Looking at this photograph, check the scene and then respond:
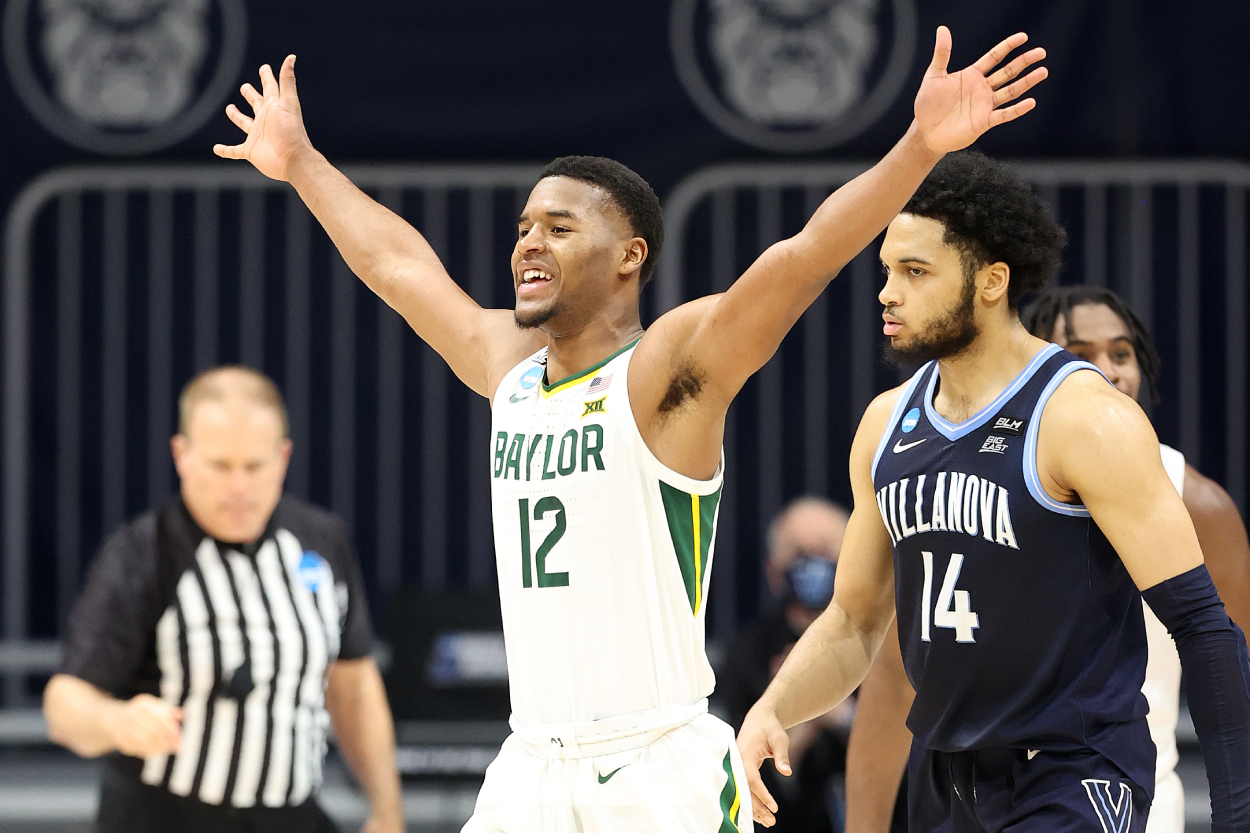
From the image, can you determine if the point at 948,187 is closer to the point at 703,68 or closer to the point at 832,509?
the point at 832,509

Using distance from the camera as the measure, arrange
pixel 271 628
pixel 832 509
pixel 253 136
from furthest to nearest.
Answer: pixel 832 509 → pixel 271 628 → pixel 253 136

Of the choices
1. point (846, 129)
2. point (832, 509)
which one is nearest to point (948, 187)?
point (832, 509)

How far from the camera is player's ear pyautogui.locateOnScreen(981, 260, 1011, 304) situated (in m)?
3.51

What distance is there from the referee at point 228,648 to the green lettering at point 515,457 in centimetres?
144

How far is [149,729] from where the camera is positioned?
161 inches

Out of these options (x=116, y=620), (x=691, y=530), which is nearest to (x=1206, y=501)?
(x=691, y=530)

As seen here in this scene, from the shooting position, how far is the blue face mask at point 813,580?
20.6ft

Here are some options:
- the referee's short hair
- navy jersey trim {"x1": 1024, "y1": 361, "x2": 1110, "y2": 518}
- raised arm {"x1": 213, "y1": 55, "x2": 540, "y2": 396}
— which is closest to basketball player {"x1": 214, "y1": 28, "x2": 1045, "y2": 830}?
raised arm {"x1": 213, "y1": 55, "x2": 540, "y2": 396}

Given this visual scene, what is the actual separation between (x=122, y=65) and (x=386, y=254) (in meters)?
3.70

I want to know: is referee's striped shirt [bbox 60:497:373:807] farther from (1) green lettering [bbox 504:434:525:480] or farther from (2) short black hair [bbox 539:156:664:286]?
(2) short black hair [bbox 539:156:664:286]

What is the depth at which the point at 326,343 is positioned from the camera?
7473 mm

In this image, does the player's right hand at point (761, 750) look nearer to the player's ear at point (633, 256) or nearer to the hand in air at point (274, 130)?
the player's ear at point (633, 256)

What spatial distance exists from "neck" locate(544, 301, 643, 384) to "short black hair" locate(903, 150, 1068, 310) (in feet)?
2.34

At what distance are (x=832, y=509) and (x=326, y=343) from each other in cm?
246
